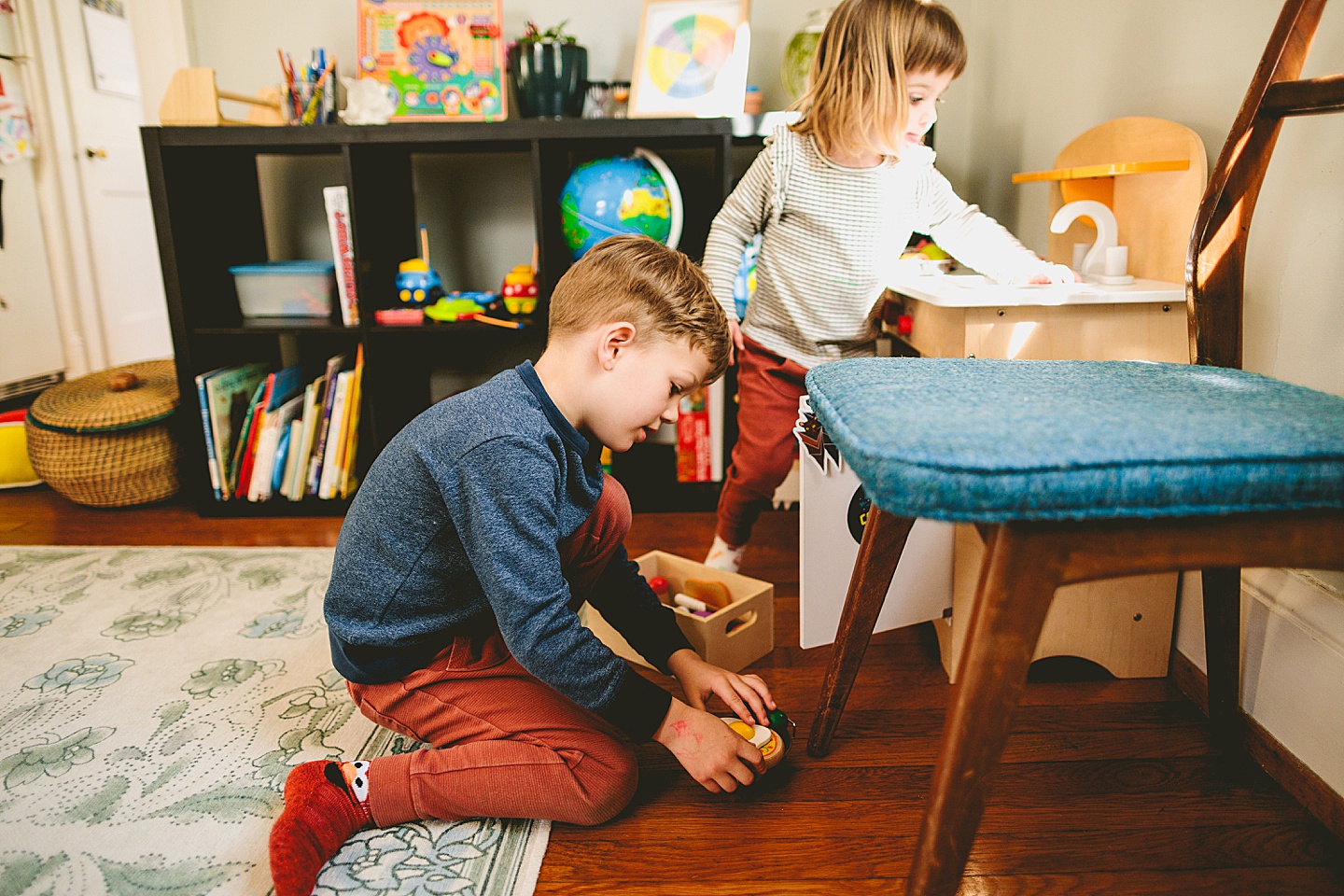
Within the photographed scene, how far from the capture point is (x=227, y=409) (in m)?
1.94

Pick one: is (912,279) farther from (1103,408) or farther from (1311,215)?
(1103,408)

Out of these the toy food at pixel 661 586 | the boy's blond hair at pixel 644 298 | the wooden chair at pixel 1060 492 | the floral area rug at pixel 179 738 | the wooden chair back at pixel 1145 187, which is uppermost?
the wooden chair back at pixel 1145 187

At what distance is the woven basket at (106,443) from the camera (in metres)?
1.92

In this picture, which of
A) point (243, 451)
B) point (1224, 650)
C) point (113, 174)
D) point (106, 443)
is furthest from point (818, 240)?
point (113, 174)

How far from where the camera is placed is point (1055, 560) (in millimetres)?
548

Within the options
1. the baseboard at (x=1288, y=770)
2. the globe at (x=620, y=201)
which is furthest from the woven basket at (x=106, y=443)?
the baseboard at (x=1288, y=770)

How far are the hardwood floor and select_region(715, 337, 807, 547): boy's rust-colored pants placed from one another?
1.25 feet

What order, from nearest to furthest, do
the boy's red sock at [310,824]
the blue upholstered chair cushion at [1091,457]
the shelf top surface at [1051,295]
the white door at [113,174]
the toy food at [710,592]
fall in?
the blue upholstered chair cushion at [1091,457] < the boy's red sock at [310,824] < the shelf top surface at [1051,295] < the toy food at [710,592] < the white door at [113,174]

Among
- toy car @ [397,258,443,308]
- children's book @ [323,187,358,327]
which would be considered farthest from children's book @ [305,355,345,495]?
toy car @ [397,258,443,308]

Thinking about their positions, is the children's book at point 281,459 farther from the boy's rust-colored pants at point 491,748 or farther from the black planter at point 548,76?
the boy's rust-colored pants at point 491,748

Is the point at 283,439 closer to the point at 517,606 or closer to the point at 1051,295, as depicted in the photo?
the point at 517,606

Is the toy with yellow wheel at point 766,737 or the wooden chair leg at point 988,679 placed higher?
the wooden chair leg at point 988,679

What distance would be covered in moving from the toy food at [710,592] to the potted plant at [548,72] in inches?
42.9

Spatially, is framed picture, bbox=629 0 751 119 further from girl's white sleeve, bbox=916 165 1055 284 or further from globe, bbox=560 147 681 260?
girl's white sleeve, bbox=916 165 1055 284
